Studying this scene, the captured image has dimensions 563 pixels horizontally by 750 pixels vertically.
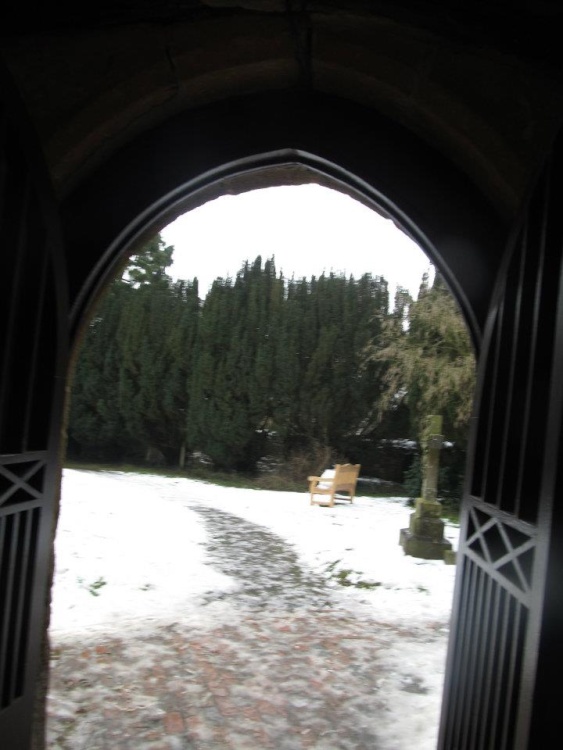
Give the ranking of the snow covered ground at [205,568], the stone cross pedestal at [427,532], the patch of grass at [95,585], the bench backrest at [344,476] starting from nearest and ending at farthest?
the snow covered ground at [205,568] < the patch of grass at [95,585] < the stone cross pedestal at [427,532] < the bench backrest at [344,476]

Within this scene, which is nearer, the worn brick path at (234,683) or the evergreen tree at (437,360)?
the worn brick path at (234,683)

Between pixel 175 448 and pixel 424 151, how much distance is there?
1604 cm

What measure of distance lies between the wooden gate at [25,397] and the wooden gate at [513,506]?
1.86 metres

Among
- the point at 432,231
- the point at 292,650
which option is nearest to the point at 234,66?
the point at 432,231

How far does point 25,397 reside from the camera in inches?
105

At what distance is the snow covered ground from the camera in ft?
19.1

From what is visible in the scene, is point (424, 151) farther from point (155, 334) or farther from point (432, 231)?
point (155, 334)

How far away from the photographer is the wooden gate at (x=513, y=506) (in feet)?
5.97

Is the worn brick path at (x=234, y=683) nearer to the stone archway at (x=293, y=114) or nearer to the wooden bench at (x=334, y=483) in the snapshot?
the stone archway at (x=293, y=114)

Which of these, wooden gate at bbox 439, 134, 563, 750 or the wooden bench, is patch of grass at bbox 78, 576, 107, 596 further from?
the wooden bench

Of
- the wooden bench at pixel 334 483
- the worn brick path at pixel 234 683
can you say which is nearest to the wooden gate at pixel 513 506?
the worn brick path at pixel 234 683

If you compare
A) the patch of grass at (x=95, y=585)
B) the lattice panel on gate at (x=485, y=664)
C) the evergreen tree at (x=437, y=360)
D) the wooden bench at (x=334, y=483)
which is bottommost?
the patch of grass at (x=95, y=585)

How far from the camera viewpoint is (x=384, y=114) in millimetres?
2975

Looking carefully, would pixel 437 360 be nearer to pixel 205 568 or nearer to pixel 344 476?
pixel 344 476
